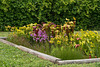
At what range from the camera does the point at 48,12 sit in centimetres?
1220

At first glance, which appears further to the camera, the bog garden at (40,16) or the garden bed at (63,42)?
the bog garden at (40,16)

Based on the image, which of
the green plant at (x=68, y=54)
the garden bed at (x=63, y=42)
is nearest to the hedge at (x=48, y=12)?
the garden bed at (x=63, y=42)

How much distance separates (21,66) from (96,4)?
9721 millimetres

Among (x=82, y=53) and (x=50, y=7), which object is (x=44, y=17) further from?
(x=82, y=53)

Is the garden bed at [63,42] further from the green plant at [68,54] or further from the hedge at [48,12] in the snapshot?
the hedge at [48,12]

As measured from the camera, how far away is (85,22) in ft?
42.3

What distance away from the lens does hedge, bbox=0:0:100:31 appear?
452 inches

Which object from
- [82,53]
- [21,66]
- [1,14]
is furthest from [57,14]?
[21,66]

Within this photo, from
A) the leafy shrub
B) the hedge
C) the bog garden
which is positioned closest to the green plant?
the leafy shrub

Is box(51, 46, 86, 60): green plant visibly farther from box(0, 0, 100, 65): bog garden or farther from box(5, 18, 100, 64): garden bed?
box(0, 0, 100, 65): bog garden

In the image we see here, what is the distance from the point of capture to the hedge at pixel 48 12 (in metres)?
11.5

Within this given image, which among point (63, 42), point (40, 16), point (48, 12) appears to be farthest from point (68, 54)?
point (48, 12)

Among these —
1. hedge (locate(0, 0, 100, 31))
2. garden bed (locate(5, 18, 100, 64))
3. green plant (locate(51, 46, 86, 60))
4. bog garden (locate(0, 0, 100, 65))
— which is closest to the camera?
green plant (locate(51, 46, 86, 60))

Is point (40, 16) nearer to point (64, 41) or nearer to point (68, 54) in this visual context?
point (64, 41)
